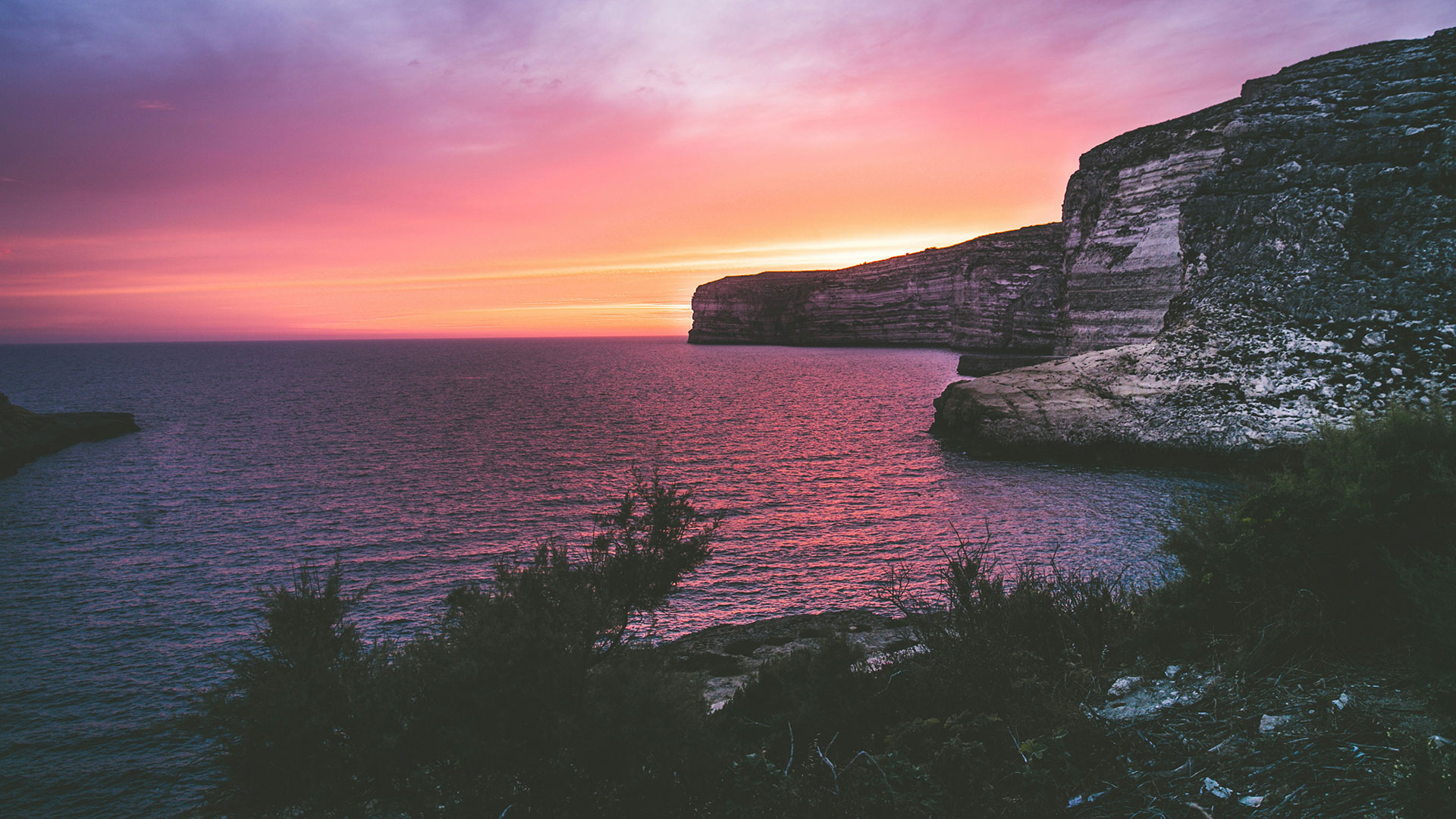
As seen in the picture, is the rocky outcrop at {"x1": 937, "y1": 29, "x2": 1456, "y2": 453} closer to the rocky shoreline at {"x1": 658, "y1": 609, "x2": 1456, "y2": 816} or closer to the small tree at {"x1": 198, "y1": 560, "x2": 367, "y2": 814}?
the rocky shoreline at {"x1": 658, "y1": 609, "x2": 1456, "y2": 816}

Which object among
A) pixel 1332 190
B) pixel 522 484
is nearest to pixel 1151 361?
pixel 1332 190

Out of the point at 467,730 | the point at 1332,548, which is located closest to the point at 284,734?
the point at 467,730

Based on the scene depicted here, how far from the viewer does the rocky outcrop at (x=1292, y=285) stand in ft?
70.7

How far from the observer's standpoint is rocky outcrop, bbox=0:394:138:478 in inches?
1159

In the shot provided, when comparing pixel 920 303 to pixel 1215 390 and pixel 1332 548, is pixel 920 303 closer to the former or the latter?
pixel 1215 390

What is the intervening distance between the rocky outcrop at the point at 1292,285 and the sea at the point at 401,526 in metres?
2.71

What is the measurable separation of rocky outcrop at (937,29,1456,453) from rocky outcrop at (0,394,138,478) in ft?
131

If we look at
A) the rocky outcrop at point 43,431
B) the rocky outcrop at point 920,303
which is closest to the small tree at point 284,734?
the rocky outcrop at point 43,431

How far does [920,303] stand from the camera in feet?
338

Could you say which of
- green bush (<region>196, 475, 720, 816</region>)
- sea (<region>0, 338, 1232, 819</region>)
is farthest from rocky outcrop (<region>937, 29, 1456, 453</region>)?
green bush (<region>196, 475, 720, 816</region>)

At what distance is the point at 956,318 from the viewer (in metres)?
92.0

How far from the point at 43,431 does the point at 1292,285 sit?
54538 mm

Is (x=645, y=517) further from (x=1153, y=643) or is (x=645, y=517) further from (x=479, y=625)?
(x=1153, y=643)

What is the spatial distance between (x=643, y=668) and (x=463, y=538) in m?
13.7
